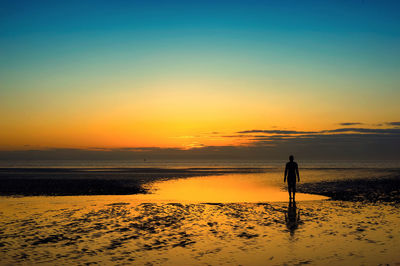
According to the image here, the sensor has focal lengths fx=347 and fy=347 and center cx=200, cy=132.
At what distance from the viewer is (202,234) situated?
12.6m

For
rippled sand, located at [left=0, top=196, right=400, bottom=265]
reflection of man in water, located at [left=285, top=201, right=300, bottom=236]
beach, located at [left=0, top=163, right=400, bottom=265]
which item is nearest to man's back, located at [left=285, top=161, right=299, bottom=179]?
beach, located at [left=0, top=163, right=400, bottom=265]

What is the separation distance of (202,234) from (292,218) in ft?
16.1

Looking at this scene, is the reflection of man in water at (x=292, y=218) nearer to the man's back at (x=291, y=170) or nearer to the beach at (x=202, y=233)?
the beach at (x=202, y=233)

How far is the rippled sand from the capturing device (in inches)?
379

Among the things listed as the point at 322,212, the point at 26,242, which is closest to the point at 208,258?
the point at 26,242

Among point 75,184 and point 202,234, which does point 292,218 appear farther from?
point 75,184

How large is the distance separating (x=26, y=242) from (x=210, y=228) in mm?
6503

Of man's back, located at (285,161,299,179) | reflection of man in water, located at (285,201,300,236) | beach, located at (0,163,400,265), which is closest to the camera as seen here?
beach, located at (0,163,400,265)

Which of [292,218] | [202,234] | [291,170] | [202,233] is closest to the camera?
[202,234]

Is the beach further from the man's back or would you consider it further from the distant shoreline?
the distant shoreline

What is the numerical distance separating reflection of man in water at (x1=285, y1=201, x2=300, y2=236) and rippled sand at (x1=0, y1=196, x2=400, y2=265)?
4 cm

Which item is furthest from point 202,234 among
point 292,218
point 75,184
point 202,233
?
point 75,184

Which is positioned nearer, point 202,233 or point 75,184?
point 202,233

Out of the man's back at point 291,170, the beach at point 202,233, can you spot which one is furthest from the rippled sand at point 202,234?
the man's back at point 291,170
